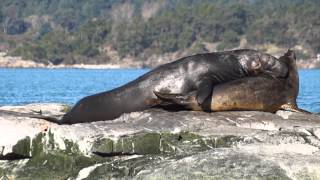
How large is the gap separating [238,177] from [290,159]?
0.67 meters

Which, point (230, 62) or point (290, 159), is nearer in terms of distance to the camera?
point (290, 159)

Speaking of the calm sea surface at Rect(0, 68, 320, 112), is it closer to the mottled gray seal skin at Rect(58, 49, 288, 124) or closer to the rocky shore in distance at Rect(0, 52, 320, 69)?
the mottled gray seal skin at Rect(58, 49, 288, 124)

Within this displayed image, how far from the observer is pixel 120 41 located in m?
156

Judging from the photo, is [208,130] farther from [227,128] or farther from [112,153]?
[112,153]

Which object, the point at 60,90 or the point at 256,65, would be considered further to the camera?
the point at 60,90

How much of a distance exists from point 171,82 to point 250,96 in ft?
3.80

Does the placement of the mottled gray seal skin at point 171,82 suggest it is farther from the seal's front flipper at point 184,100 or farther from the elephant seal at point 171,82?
the seal's front flipper at point 184,100

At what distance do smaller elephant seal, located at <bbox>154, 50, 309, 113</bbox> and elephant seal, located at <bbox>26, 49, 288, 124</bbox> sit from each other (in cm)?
17

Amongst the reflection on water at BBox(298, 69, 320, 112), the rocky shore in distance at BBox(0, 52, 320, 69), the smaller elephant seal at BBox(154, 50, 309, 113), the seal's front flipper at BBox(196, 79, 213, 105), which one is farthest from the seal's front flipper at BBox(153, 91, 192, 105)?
the rocky shore in distance at BBox(0, 52, 320, 69)

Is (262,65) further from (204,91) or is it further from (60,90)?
(60,90)

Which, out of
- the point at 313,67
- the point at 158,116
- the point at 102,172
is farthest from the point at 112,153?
the point at 313,67

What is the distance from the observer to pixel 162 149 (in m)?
9.80

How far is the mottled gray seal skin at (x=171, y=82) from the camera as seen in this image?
11.5m

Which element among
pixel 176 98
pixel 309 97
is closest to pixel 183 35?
pixel 309 97
